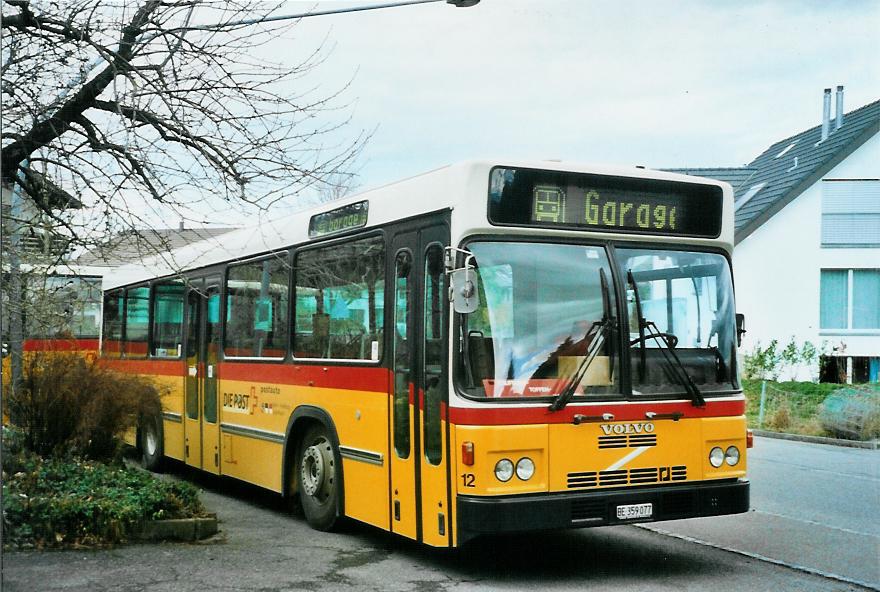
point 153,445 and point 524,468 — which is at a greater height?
point 524,468

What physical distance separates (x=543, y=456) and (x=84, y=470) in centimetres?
498

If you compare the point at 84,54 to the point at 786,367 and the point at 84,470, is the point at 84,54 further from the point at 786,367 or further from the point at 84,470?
the point at 786,367

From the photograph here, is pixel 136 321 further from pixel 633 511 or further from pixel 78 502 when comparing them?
pixel 633 511

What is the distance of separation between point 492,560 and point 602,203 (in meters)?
2.96

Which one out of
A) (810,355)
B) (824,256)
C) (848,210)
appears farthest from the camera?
(848,210)

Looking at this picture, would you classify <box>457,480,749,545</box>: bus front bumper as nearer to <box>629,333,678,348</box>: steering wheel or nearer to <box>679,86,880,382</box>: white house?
<box>629,333,678,348</box>: steering wheel

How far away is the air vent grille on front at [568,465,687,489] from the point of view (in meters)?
7.85

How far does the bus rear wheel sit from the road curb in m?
14.3

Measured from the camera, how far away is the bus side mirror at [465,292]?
7547 mm

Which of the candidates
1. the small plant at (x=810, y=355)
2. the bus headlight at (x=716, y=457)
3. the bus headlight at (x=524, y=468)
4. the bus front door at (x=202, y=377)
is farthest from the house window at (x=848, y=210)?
the bus headlight at (x=524, y=468)

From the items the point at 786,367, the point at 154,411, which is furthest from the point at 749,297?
the point at 154,411

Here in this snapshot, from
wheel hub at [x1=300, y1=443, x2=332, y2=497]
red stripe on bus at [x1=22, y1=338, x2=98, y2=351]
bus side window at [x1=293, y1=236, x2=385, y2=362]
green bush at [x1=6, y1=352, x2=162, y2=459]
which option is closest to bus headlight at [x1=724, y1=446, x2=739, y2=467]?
bus side window at [x1=293, y1=236, x2=385, y2=362]

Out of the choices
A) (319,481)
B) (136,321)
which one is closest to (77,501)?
(319,481)

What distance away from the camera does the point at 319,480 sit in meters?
10.1
